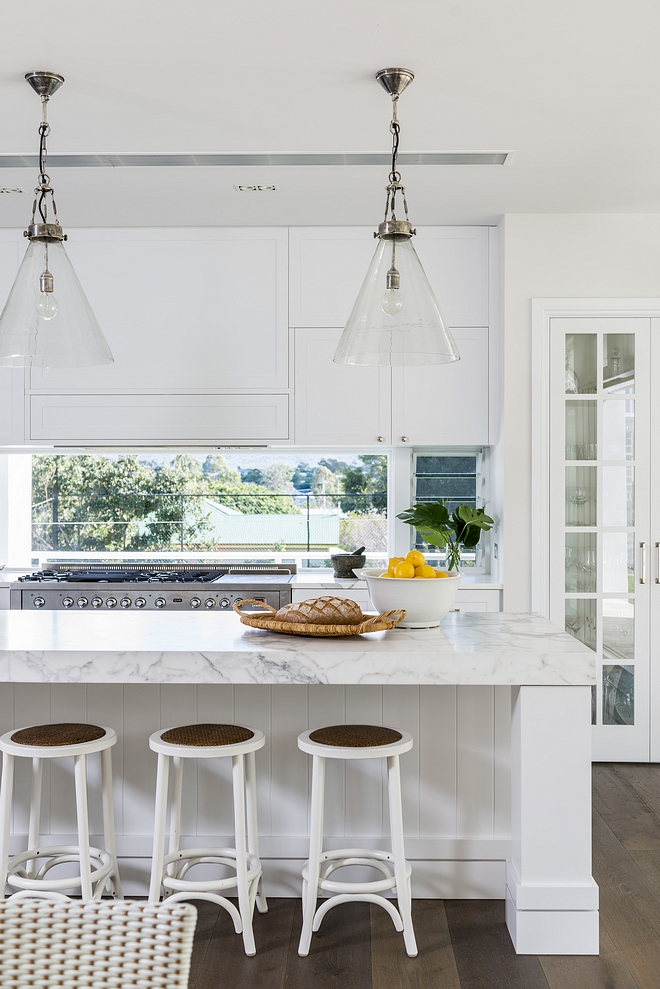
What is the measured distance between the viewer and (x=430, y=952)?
2.28 m

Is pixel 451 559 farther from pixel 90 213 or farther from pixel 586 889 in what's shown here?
pixel 90 213

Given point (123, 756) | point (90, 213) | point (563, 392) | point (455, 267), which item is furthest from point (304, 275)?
point (123, 756)

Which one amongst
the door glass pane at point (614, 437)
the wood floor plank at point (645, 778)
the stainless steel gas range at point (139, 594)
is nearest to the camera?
the wood floor plank at point (645, 778)

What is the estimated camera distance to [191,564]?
4695 millimetres

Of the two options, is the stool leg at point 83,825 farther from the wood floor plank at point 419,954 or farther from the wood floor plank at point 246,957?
the wood floor plank at point 419,954

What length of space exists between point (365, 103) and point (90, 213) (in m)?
1.78

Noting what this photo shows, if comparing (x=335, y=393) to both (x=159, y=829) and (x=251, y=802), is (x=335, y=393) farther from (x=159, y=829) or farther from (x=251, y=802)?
(x=159, y=829)

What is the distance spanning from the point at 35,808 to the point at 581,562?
277cm

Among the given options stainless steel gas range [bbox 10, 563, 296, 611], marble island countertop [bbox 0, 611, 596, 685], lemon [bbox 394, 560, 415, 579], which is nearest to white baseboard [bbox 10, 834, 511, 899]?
marble island countertop [bbox 0, 611, 596, 685]

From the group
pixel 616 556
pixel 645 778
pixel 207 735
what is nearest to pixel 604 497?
pixel 616 556

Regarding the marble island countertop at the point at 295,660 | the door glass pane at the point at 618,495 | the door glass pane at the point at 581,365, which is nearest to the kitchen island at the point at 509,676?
the marble island countertop at the point at 295,660

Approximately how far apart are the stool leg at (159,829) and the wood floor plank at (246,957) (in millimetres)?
232

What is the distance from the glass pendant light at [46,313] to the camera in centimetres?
232

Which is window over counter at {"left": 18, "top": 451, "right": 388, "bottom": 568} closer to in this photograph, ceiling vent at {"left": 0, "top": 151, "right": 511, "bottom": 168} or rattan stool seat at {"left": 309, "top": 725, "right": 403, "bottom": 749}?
ceiling vent at {"left": 0, "top": 151, "right": 511, "bottom": 168}
